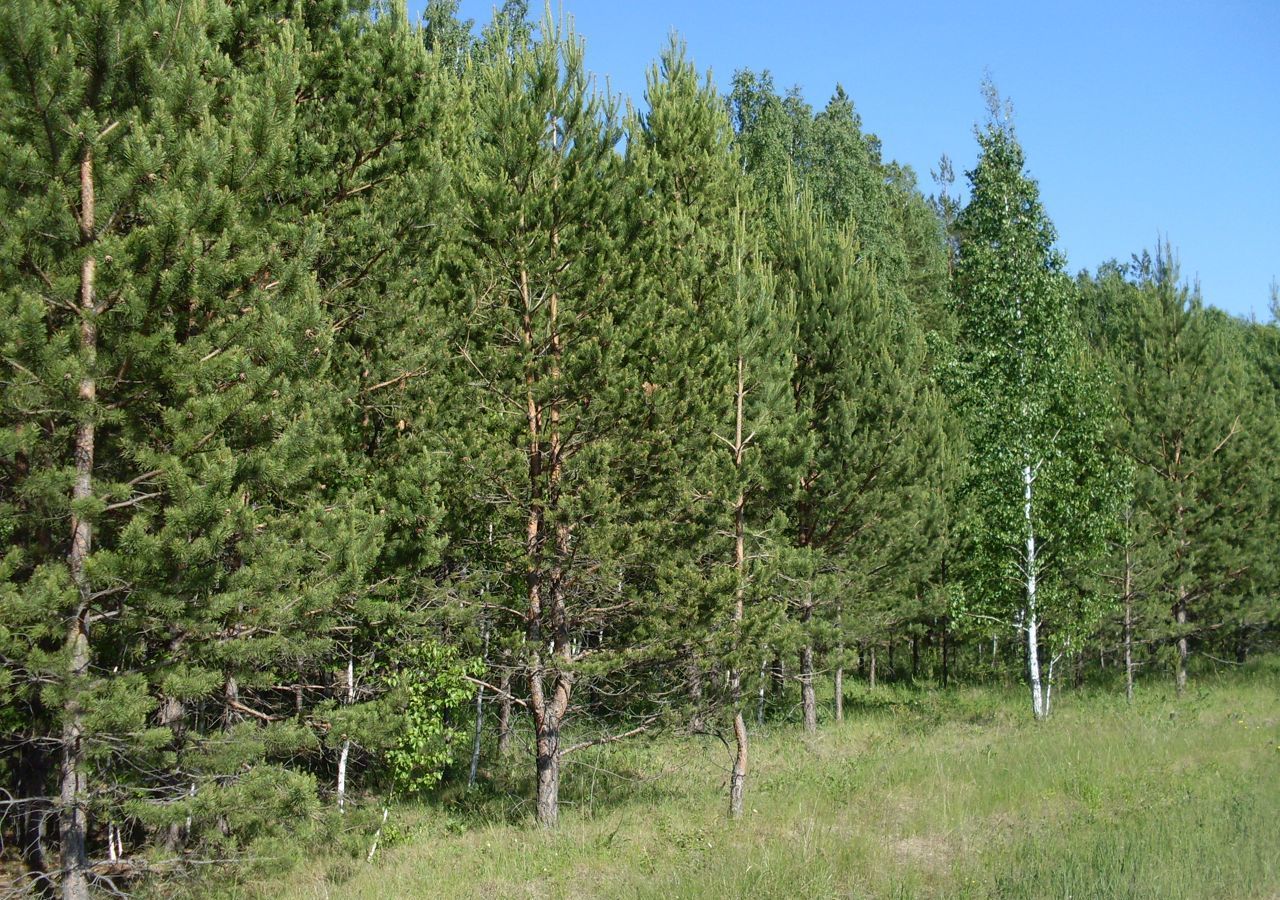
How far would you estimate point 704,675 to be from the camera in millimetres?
12562

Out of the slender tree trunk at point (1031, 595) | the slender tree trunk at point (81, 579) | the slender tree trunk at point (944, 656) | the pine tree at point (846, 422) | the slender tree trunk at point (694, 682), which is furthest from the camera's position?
the slender tree trunk at point (944, 656)

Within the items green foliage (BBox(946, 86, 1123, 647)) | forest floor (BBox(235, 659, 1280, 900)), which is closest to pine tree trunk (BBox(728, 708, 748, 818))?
forest floor (BBox(235, 659, 1280, 900))

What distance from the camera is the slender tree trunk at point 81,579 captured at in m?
6.59

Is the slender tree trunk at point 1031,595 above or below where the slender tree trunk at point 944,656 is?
above

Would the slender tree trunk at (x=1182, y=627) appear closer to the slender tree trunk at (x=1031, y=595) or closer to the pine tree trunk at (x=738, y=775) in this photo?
the slender tree trunk at (x=1031, y=595)

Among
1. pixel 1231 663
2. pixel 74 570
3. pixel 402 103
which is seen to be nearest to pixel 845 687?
pixel 1231 663

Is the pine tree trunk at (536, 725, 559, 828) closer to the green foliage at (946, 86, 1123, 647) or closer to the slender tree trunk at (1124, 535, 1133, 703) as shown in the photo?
the green foliage at (946, 86, 1123, 647)

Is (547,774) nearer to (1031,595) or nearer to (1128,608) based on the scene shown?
(1031,595)

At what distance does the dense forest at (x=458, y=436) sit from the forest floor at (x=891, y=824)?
82cm

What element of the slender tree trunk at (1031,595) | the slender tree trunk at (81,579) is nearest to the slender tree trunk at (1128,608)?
the slender tree trunk at (1031,595)

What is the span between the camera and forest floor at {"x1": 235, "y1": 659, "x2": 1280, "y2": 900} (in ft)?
25.9

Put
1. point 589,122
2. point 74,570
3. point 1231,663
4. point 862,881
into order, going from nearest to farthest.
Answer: point 74,570 → point 862,881 → point 589,122 → point 1231,663

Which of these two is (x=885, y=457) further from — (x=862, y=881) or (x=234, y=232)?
(x=234, y=232)

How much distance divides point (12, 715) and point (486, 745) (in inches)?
341
